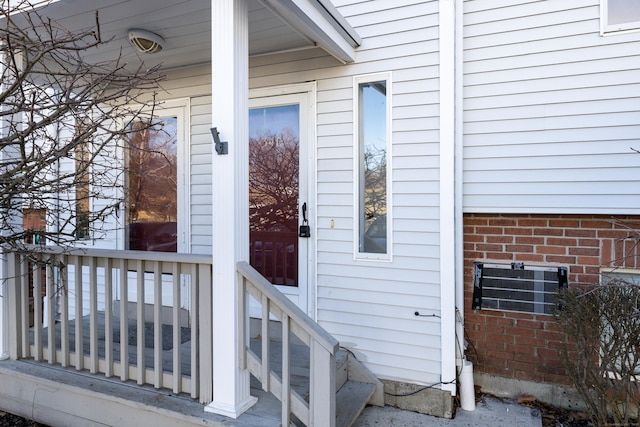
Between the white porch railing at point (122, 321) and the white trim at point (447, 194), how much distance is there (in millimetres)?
1666

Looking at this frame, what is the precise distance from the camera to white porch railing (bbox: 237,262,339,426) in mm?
2184

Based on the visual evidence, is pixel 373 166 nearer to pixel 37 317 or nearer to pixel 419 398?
pixel 419 398

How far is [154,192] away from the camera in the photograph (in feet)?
14.4

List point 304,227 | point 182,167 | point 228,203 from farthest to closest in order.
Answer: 1. point 182,167
2. point 304,227
3. point 228,203

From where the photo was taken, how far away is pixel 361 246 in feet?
11.1

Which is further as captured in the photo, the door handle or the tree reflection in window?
the door handle

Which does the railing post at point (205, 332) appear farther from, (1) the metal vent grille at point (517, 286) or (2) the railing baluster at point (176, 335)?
(1) the metal vent grille at point (517, 286)

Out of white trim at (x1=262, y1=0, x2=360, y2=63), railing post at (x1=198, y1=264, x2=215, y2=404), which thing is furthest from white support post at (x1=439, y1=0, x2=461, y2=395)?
railing post at (x1=198, y1=264, x2=215, y2=404)

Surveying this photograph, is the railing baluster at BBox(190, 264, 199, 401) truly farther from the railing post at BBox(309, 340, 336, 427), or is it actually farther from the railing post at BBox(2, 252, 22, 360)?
the railing post at BBox(2, 252, 22, 360)

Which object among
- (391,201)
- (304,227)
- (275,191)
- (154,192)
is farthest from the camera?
(154,192)

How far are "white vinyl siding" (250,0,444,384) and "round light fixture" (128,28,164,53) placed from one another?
3.71 feet

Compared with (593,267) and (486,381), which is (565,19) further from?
(486,381)

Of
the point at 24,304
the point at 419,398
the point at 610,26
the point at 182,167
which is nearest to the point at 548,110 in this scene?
the point at 610,26

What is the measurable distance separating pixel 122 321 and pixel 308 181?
5.70ft
